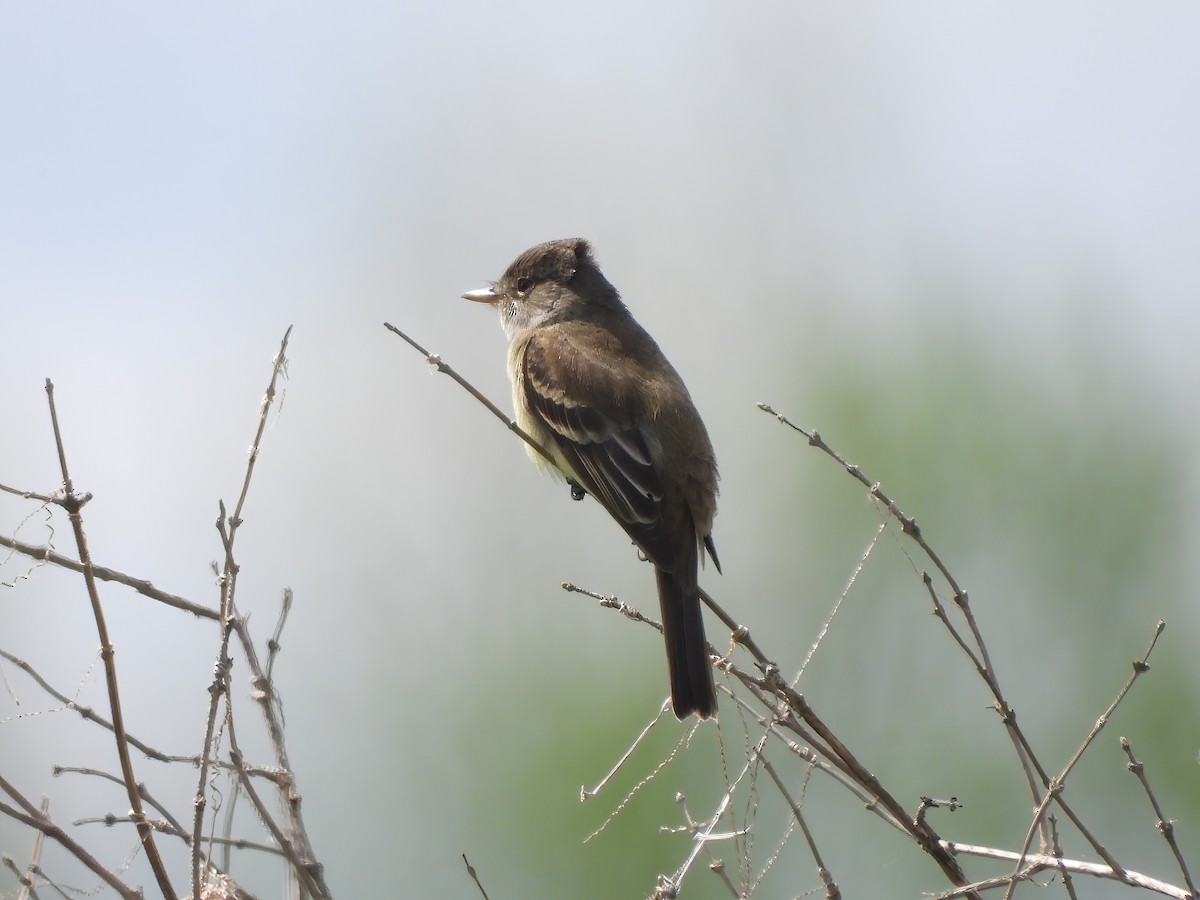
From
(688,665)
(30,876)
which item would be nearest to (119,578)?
(30,876)

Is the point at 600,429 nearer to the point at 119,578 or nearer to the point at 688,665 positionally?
the point at 688,665

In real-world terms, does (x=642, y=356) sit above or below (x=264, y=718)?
above

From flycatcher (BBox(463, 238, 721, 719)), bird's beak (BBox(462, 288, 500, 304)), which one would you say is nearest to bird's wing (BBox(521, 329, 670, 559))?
flycatcher (BBox(463, 238, 721, 719))

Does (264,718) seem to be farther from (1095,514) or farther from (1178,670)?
(1095,514)

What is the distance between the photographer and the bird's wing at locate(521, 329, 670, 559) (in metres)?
4.50

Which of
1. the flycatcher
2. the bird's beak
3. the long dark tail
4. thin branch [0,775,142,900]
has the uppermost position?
the bird's beak

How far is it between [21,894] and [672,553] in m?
2.35

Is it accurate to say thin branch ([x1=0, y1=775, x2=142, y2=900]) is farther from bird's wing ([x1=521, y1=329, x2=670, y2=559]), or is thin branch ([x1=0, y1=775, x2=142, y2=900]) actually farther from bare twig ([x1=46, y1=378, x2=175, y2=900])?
bird's wing ([x1=521, y1=329, x2=670, y2=559])

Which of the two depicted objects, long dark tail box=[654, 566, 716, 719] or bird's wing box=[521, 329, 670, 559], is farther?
bird's wing box=[521, 329, 670, 559]

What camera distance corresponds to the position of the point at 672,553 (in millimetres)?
4387

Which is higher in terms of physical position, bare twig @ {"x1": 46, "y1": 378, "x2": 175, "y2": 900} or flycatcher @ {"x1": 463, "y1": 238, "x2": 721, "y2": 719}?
flycatcher @ {"x1": 463, "y1": 238, "x2": 721, "y2": 719}

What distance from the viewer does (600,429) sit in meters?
4.68

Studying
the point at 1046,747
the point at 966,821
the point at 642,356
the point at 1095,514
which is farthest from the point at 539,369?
the point at 1095,514

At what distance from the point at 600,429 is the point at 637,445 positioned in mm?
141
